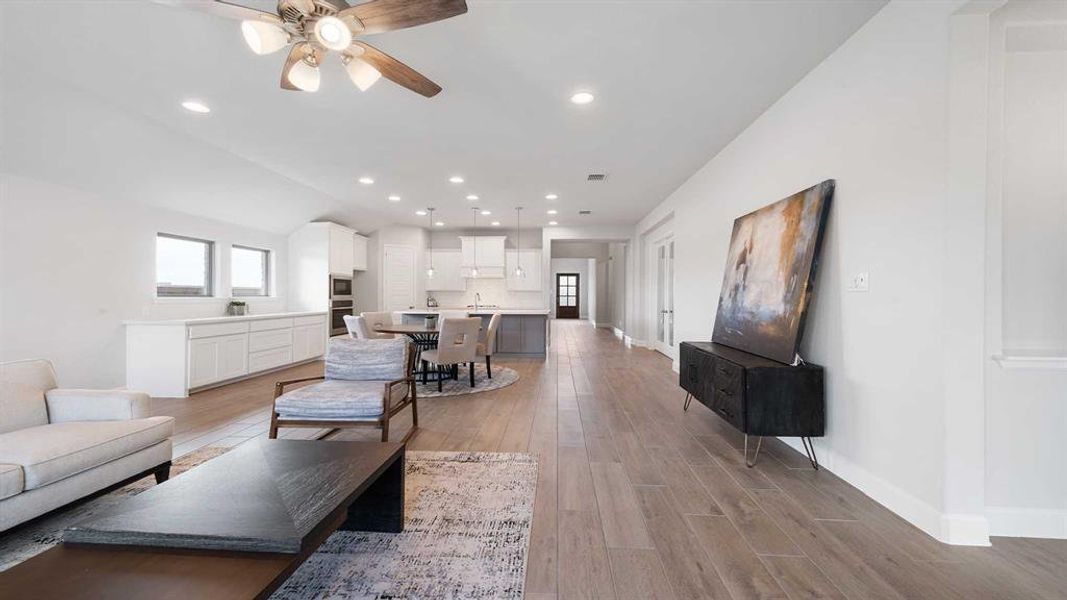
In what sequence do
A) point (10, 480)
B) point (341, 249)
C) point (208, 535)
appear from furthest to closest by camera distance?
point (341, 249) → point (10, 480) → point (208, 535)

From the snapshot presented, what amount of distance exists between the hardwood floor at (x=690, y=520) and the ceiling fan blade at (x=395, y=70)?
2.45m

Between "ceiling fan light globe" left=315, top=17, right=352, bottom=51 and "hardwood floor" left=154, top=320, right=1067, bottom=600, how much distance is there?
252 cm

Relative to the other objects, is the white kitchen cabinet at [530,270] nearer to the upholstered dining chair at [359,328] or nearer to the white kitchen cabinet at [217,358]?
the upholstered dining chair at [359,328]

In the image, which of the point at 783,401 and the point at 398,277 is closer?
the point at 783,401

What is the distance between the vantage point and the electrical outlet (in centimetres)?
233

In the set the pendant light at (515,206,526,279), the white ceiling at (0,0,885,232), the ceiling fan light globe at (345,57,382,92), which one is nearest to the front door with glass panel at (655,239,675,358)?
the white ceiling at (0,0,885,232)

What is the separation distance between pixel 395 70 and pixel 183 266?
16.8 feet

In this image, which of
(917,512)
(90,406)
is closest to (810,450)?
(917,512)

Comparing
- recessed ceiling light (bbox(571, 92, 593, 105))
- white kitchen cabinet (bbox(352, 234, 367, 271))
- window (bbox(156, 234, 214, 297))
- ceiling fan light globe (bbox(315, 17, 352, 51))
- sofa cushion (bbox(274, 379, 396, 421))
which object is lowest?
sofa cushion (bbox(274, 379, 396, 421))

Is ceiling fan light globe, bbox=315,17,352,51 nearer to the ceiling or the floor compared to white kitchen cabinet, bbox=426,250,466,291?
nearer to the ceiling

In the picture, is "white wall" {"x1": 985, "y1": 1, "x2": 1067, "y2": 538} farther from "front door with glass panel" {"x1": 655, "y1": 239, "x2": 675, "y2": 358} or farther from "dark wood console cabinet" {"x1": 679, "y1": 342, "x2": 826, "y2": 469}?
"front door with glass panel" {"x1": 655, "y1": 239, "x2": 675, "y2": 358}

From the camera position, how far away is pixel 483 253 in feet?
28.6

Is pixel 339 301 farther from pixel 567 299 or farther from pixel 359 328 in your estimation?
pixel 567 299

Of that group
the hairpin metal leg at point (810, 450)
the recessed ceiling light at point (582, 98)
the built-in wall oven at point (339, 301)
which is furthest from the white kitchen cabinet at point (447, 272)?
the hairpin metal leg at point (810, 450)
